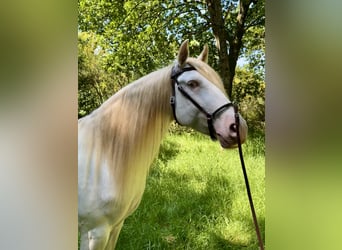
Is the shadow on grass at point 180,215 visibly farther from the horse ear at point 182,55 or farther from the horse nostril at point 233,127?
the horse ear at point 182,55

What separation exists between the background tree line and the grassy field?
0.17 m

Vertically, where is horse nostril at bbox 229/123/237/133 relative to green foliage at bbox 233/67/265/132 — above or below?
below

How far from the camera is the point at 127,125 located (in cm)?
100

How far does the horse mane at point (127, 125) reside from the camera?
3.28ft

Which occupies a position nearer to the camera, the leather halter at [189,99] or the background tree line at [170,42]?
the leather halter at [189,99]

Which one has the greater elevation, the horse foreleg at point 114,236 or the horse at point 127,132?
the horse at point 127,132

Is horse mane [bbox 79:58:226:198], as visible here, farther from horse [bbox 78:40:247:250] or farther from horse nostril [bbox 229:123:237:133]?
horse nostril [bbox 229:123:237:133]

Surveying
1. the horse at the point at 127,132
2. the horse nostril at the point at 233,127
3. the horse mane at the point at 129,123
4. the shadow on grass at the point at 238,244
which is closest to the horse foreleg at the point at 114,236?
the horse at the point at 127,132

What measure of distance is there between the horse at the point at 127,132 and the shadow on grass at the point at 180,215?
96 mm

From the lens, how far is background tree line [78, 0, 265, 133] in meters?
1.05

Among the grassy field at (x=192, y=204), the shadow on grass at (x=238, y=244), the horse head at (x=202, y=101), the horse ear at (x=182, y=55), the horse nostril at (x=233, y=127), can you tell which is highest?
the horse ear at (x=182, y=55)

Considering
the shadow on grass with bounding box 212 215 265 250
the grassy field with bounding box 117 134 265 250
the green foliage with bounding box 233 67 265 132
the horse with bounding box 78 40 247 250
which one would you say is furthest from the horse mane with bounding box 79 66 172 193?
the shadow on grass with bounding box 212 215 265 250
